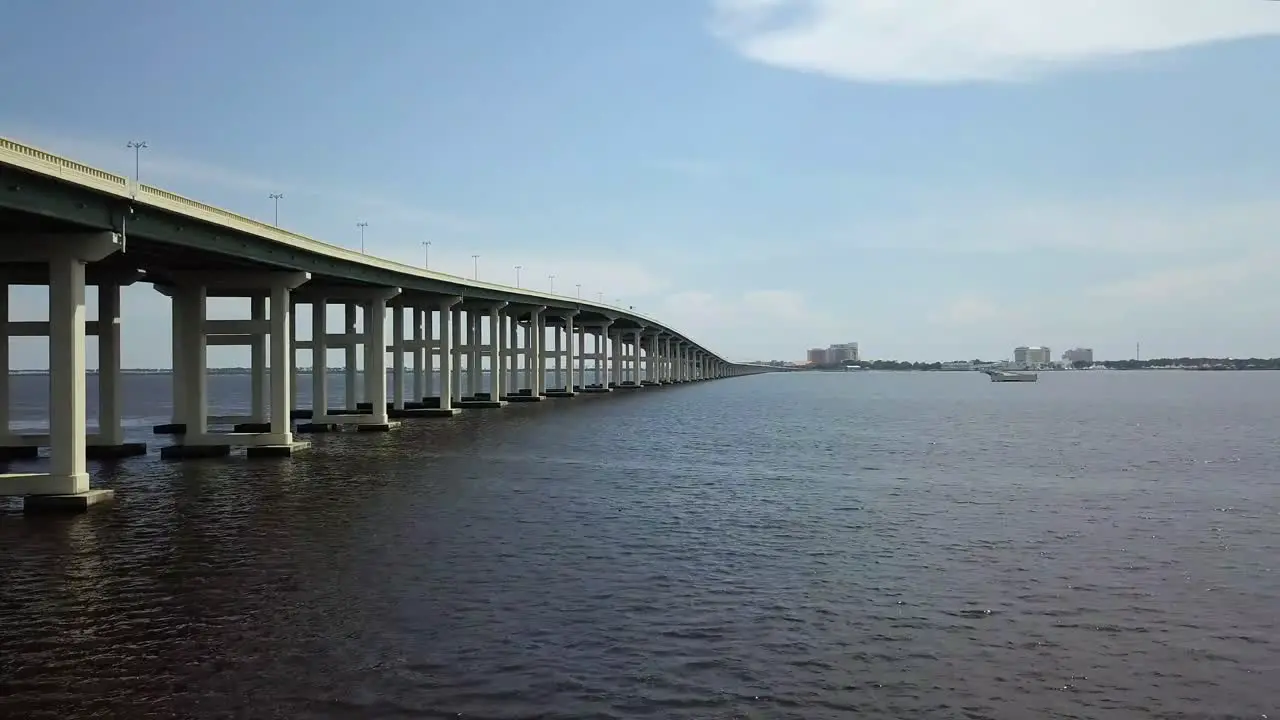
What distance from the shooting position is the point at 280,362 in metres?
57.2

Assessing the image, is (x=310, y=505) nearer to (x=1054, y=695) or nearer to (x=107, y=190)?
(x=107, y=190)

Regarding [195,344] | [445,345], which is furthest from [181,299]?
[445,345]

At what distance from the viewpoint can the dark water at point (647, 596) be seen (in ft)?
56.5

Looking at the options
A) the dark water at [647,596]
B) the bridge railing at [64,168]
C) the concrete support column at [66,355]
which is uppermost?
the bridge railing at [64,168]

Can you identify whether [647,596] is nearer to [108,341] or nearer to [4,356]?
[108,341]

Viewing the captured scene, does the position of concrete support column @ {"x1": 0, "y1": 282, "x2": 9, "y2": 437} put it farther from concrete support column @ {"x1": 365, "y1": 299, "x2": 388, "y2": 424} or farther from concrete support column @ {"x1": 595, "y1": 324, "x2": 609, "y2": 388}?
concrete support column @ {"x1": 595, "y1": 324, "x2": 609, "y2": 388}

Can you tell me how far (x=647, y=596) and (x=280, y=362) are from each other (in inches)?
1542

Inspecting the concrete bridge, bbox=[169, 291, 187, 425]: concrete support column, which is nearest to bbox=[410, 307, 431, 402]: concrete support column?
the concrete bridge

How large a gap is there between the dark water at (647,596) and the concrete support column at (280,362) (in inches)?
278

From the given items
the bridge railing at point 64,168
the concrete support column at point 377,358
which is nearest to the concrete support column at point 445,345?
the concrete support column at point 377,358

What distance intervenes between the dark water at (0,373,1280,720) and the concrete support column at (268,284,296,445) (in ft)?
23.2

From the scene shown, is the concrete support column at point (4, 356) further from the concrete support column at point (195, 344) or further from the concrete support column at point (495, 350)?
the concrete support column at point (495, 350)

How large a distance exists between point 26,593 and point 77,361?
45.1 ft

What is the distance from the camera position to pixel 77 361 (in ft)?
118
